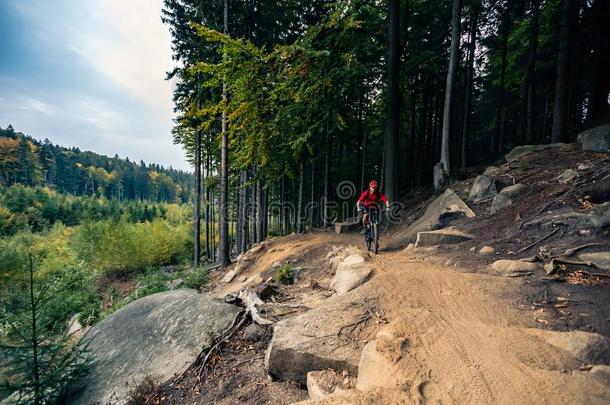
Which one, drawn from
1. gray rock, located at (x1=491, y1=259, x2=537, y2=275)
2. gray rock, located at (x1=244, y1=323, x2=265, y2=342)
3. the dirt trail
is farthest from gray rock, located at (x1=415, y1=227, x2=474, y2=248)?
gray rock, located at (x1=244, y1=323, x2=265, y2=342)

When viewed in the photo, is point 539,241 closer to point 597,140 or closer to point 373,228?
point 373,228

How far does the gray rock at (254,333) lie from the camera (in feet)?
16.2

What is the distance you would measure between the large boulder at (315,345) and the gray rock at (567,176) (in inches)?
291

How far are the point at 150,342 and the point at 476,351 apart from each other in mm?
5895

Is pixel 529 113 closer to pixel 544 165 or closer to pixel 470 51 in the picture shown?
pixel 470 51

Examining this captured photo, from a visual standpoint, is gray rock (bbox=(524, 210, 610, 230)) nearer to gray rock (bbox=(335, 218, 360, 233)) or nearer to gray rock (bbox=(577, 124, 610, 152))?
gray rock (bbox=(577, 124, 610, 152))

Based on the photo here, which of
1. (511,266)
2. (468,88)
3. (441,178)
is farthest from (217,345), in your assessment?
(468,88)

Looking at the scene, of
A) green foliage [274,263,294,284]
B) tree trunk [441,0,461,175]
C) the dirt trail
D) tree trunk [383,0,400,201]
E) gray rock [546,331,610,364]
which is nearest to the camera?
the dirt trail

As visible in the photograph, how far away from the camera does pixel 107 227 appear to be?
2580 centimetres

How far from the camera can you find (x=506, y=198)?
8375mm

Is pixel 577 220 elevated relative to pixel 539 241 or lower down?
elevated

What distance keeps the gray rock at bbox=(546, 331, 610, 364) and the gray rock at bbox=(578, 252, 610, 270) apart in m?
2.49

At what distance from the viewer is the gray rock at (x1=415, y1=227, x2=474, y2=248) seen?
758 cm

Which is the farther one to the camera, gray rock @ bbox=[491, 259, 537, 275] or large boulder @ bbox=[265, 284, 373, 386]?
gray rock @ bbox=[491, 259, 537, 275]
